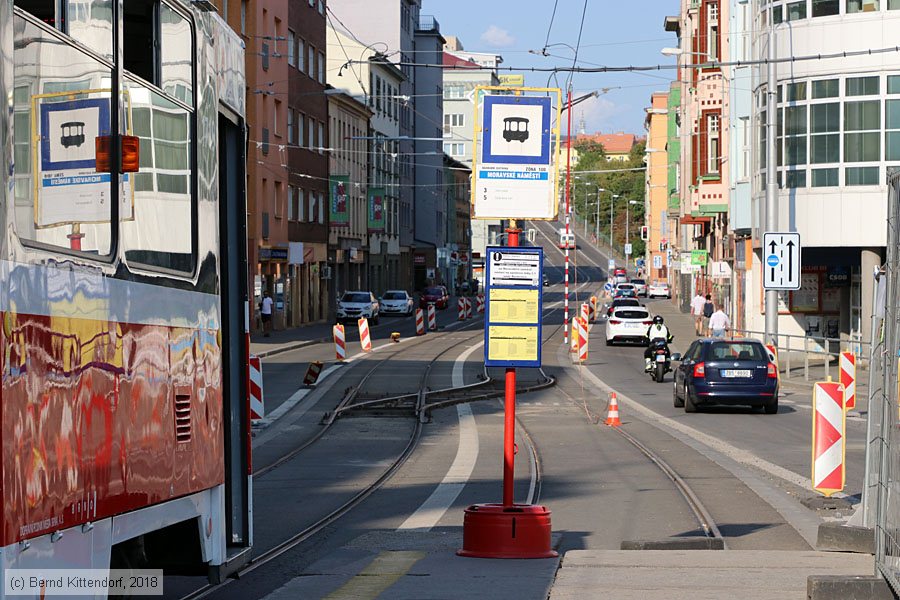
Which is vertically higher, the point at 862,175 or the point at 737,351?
the point at 862,175

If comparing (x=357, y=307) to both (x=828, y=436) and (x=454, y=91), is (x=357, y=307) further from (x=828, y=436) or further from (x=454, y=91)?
(x=454, y=91)

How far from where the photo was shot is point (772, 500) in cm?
1576

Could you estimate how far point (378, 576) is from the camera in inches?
403

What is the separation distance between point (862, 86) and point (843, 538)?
31109 millimetres

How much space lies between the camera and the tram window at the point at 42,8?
5020 millimetres

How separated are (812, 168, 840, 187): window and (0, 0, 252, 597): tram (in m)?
34.5

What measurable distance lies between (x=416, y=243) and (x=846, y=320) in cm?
7427

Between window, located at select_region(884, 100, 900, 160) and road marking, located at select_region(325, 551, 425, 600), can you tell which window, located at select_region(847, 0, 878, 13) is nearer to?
window, located at select_region(884, 100, 900, 160)

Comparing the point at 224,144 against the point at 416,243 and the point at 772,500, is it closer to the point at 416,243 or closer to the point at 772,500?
the point at 772,500

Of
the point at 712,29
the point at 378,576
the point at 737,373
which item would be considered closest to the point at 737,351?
the point at 737,373

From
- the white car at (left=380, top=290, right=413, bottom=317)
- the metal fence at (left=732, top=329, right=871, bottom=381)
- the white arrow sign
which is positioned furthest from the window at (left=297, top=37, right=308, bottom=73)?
the white arrow sign

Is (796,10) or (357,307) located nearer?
(796,10)

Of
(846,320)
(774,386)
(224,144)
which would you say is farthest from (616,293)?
(224,144)

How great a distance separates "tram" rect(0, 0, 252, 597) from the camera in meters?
4.93
